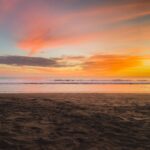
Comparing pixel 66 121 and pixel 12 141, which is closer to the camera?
pixel 12 141

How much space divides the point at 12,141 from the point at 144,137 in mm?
3485

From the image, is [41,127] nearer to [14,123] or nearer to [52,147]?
[14,123]

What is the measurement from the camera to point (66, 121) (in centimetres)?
835

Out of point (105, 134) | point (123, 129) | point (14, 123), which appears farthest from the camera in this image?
point (14, 123)

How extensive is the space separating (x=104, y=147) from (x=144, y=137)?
135 cm

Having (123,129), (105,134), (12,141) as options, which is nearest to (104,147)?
(105,134)

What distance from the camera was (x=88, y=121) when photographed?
8391 mm

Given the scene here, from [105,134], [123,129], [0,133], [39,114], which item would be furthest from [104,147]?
[39,114]

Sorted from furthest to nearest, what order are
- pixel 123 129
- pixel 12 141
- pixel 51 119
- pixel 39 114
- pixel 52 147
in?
pixel 39 114
pixel 51 119
pixel 123 129
pixel 12 141
pixel 52 147

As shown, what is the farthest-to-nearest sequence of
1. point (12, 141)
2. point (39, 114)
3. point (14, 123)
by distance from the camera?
1. point (39, 114)
2. point (14, 123)
3. point (12, 141)

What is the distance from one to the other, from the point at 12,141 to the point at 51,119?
2753 mm

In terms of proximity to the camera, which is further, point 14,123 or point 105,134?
point 14,123

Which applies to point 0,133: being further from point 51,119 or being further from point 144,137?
point 144,137

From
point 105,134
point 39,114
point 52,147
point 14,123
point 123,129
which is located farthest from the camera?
point 39,114
